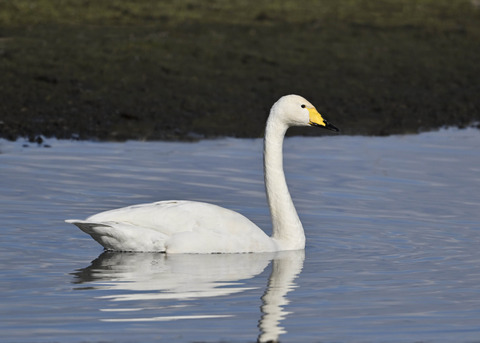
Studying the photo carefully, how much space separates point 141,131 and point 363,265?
7.71m

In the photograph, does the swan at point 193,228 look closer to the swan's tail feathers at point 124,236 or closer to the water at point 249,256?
the swan's tail feathers at point 124,236

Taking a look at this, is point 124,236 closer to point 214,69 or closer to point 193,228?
point 193,228

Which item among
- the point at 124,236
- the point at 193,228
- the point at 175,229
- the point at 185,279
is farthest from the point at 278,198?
the point at 185,279

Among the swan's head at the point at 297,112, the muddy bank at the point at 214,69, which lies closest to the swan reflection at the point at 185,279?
the swan's head at the point at 297,112

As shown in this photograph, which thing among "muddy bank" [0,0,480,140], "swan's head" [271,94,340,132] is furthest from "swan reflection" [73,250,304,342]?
"muddy bank" [0,0,480,140]

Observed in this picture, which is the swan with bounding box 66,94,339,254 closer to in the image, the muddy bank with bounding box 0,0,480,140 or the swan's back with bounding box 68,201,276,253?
the swan's back with bounding box 68,201,276,253

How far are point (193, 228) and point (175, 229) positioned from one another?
0.15m

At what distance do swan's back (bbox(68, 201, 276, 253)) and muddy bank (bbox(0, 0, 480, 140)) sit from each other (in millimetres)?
6318

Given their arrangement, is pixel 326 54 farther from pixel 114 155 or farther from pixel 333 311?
pixel 333 311

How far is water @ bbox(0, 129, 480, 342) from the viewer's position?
6.91 meters

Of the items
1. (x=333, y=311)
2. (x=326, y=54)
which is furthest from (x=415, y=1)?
(x=333, y=311)

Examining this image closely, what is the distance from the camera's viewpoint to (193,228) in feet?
30.2

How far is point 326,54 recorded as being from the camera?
22125 millimetres

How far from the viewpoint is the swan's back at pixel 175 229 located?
898 centimetres
